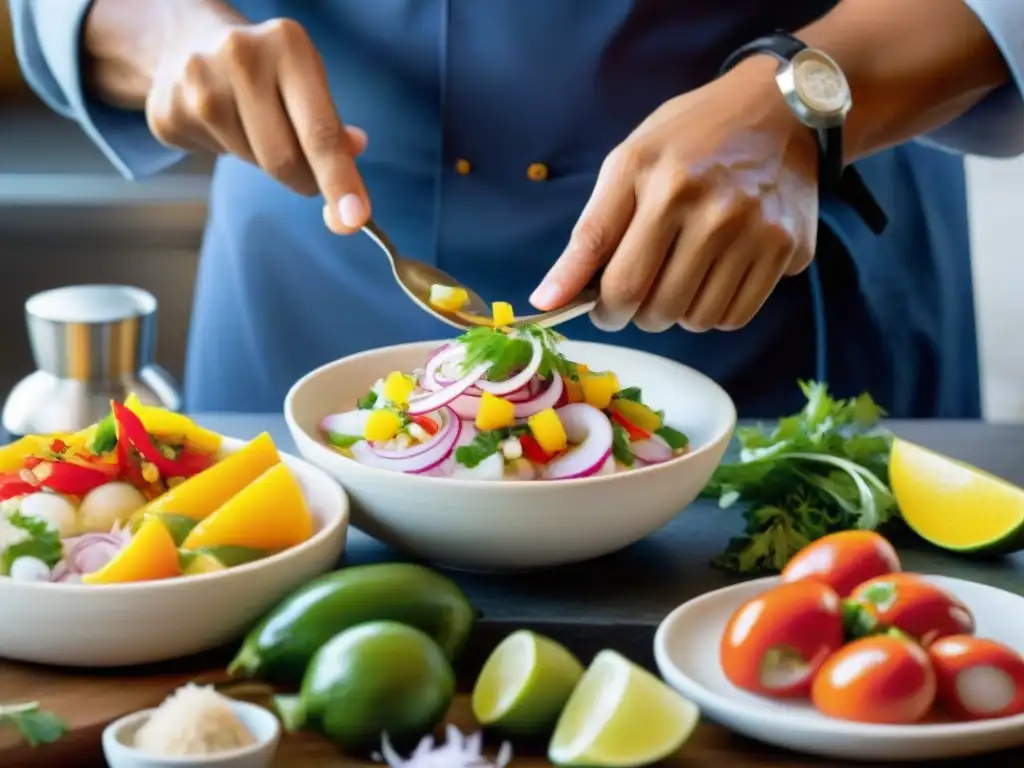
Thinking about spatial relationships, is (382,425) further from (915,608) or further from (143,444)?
(915,608)

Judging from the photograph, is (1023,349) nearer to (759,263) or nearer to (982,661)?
(759,263)

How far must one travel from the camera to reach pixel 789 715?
0.99 metres

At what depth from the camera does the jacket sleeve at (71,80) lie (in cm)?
172

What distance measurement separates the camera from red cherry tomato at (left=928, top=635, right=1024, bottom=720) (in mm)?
985

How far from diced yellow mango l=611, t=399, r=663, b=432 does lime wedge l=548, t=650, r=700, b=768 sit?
1.22ft

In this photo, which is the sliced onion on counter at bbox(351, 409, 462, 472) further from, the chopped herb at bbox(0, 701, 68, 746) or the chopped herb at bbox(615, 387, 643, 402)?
the chopped herb at bbox(0, 701, 68, 746)

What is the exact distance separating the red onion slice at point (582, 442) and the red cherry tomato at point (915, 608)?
0.26 metres

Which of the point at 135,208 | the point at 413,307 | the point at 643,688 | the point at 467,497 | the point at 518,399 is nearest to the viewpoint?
the point at 643,688

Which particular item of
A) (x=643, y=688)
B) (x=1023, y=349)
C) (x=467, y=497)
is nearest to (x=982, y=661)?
(x=643, y=688)

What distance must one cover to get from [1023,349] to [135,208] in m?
2.09

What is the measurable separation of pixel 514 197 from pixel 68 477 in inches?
32.2

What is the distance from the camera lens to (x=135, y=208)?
326 cm

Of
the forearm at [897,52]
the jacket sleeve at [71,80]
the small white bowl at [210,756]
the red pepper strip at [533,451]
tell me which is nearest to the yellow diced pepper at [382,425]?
the red pepper strip at [533,451]

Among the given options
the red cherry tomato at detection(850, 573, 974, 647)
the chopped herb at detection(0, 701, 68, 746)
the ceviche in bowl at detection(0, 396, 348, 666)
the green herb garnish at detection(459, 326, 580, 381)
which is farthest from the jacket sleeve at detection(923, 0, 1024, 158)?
the chopped herb at detection(0, 701, 68, 746)
